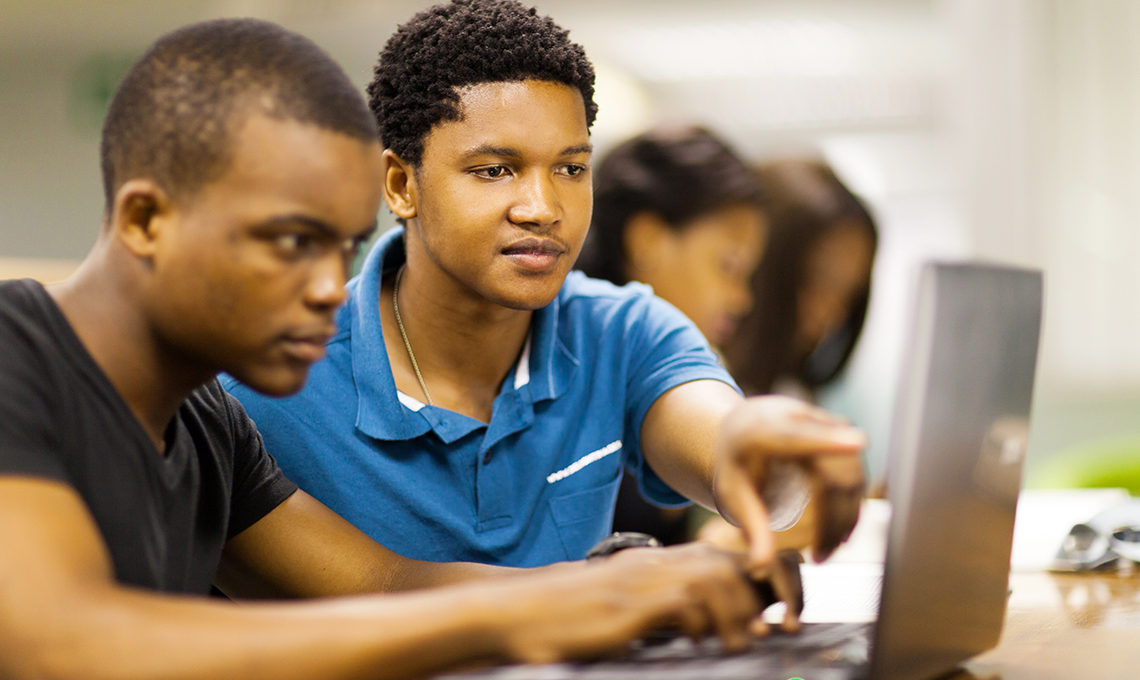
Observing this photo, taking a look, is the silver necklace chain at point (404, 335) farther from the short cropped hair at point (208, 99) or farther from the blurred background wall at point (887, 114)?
the blurred background wall at point (887, 114)

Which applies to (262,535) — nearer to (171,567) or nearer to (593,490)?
(171,567)

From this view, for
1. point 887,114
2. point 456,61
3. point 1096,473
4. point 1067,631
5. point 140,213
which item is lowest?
point 1096,473

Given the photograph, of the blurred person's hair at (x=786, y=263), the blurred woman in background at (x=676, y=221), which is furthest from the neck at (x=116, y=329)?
the blurred person's hair at (x=786, y=263)

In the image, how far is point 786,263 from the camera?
2604mm

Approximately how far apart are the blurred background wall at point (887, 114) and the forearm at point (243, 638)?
2.44 meters

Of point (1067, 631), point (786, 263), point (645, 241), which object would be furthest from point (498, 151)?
point (786, 263)

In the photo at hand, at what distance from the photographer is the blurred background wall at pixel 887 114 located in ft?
11.0

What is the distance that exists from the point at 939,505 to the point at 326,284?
41 cm

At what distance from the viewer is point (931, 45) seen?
3.64 metres

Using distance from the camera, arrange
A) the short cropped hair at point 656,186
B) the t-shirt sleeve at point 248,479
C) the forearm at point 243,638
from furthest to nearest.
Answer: the short cropped hair at point 656,186 < the t-shirt sleeve at point 248,479 < the forearm at point 243,638

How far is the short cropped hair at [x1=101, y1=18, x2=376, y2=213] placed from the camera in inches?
26.3

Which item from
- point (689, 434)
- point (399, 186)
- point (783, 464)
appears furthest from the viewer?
point (399, 186)

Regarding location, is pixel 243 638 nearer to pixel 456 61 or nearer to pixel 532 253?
pixel 532 253

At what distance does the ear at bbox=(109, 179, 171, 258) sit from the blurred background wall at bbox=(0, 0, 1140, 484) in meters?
2.43
